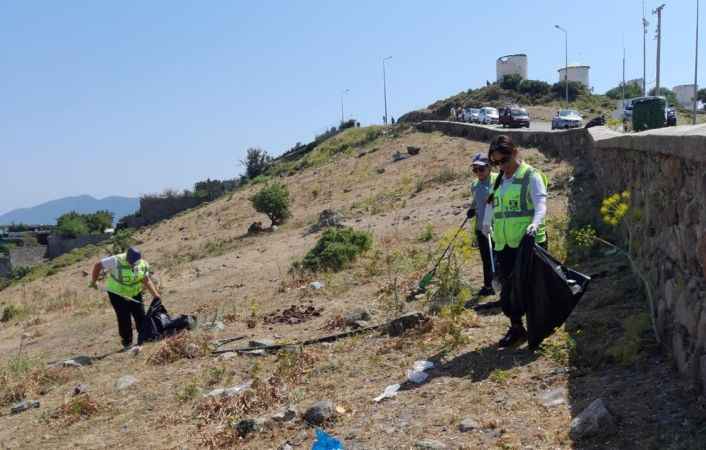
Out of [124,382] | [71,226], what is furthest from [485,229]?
[71,226]

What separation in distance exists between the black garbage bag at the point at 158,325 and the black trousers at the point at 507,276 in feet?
14.8

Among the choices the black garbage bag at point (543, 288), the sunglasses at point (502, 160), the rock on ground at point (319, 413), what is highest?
the sunglasses at point (502, 160)

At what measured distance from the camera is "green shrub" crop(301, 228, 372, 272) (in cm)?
1171

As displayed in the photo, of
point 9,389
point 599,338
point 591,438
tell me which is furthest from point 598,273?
point 9,389

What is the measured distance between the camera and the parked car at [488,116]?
42125mm

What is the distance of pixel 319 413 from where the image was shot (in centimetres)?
521

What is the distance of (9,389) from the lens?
793cm

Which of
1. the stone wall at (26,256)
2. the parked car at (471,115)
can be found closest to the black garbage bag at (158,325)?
the parked car at (471,115)

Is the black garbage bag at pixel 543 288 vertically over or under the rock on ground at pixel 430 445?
over

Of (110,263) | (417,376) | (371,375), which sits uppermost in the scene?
(110,263)

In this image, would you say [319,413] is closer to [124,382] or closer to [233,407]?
[233,407]

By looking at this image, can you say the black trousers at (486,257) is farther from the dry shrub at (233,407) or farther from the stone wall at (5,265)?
the stone wall at (5,265)

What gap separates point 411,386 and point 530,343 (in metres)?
0.89

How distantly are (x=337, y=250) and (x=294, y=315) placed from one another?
114 inches
